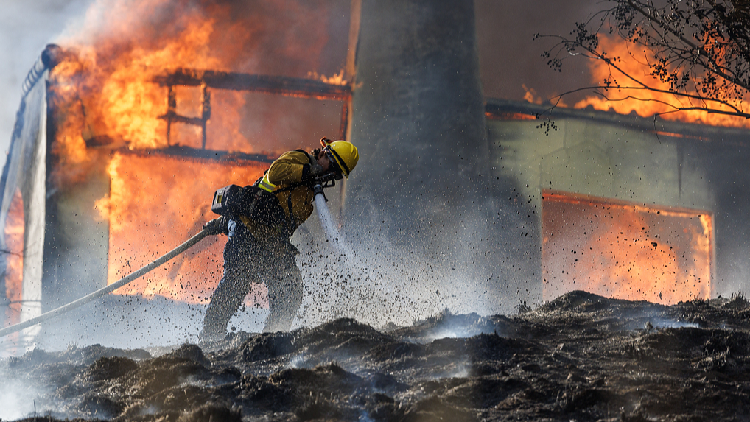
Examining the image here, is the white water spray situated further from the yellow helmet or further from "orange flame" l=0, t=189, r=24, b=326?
"orange flame" l=0, t=189, r=24, b=326

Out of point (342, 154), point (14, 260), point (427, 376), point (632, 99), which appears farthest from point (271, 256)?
point (14, 260)

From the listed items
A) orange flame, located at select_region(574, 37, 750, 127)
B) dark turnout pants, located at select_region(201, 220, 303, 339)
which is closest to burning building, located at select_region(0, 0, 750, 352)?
orange flame, located at select_region(574, 37, 750, 127)

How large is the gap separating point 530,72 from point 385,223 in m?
3.90

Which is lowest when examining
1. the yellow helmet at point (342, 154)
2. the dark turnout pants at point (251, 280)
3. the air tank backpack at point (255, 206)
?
the dark turnout pants at point (251, 280)

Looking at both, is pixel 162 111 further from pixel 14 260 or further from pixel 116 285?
pixel 14 260

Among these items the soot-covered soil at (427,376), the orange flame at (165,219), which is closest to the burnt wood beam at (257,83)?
the orange flame at (165,219)

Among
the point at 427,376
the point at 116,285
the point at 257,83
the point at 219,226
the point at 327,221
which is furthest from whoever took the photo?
the point at 257,83

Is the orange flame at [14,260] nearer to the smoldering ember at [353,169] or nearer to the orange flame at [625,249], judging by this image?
the smoldering ember at [353,169]

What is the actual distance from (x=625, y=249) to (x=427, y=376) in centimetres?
960

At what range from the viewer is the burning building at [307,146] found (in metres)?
9.77

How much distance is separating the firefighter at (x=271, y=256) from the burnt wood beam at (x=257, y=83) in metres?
4.50

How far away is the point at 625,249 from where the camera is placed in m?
12.6

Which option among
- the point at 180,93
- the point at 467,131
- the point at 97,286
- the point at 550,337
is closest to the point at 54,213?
the point at 97,286

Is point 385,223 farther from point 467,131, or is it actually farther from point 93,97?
point 93,97
